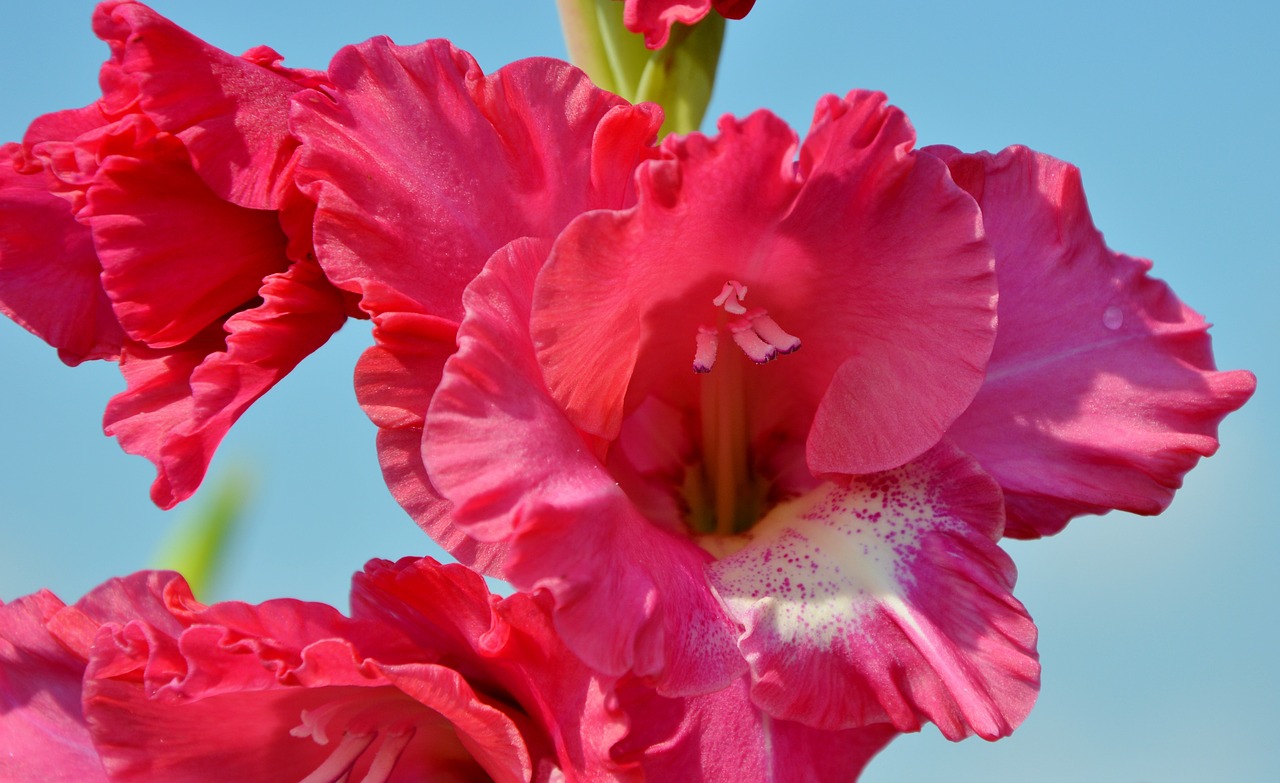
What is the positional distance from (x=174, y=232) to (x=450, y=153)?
28cm

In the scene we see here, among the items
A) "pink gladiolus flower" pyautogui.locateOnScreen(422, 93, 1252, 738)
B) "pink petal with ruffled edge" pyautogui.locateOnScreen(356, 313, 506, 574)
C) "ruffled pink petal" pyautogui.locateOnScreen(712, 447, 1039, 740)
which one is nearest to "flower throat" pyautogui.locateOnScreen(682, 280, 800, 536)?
"pink gladiolus flower" pyautogui.locateOnScreen(422, 93, 1252, 738)

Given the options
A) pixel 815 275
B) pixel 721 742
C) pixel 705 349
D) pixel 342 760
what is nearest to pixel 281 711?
pixel 342 760

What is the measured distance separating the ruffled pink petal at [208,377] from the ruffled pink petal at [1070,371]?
2.00 ft

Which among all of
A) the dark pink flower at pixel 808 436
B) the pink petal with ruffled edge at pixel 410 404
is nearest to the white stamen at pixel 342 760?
the pink petal with ruffled edge at pixel 410 404

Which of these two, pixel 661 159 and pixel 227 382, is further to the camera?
pixel 227 382

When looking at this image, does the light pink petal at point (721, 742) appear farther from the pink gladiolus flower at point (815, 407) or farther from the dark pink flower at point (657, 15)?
the dark pink flower at point (657, 15)

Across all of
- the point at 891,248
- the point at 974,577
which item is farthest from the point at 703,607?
the point at 891,248

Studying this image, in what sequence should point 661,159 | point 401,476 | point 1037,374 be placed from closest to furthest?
point 661,159 < point 401,476 < point 1037,374

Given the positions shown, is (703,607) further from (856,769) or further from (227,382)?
(227,382)

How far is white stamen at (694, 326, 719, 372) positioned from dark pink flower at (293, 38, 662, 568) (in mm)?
140

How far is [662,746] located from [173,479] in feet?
1.62

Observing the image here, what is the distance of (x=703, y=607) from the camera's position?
99cm

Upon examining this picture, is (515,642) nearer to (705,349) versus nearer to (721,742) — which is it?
(721,742)

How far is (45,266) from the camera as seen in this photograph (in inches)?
47.9
